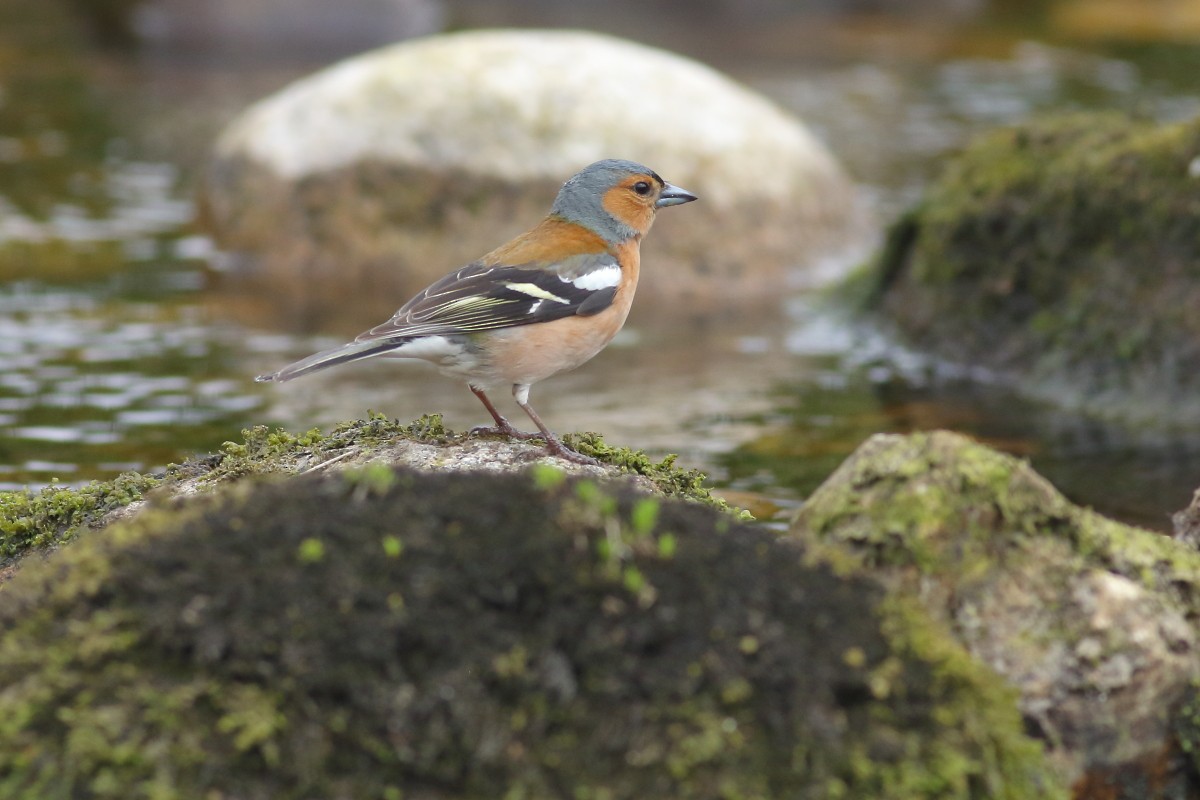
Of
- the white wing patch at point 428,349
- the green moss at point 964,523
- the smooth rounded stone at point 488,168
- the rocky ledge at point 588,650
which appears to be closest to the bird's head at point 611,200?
the white wing patch at point 428,349

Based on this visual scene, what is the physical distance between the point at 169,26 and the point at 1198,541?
78.6 feet

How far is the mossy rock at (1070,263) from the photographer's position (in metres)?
10.1

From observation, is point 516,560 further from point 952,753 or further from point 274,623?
point 952,753

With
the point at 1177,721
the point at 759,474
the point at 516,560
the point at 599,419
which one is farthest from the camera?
the point at 599,419

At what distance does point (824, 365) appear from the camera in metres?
11.7

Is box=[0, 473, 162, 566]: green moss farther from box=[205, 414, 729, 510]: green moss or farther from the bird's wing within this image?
the bird's wing

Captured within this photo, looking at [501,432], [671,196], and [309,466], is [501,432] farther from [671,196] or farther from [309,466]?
[671,196]

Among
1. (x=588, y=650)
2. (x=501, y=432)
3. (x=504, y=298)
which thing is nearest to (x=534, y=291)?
(x=504, y=298)

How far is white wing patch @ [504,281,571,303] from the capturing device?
21.5 ft

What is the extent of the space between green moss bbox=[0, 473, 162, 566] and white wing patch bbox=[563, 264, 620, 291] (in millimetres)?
2129

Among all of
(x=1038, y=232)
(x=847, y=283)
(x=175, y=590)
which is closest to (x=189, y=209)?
(x=847, y=283)

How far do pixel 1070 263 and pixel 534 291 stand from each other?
19.2ft

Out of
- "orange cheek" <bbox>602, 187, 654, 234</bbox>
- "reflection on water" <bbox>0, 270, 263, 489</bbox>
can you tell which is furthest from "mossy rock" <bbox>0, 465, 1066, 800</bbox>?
"reflection on water" <bbox>0, 270, 263, 489</bbox>

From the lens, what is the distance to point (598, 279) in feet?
22.2
